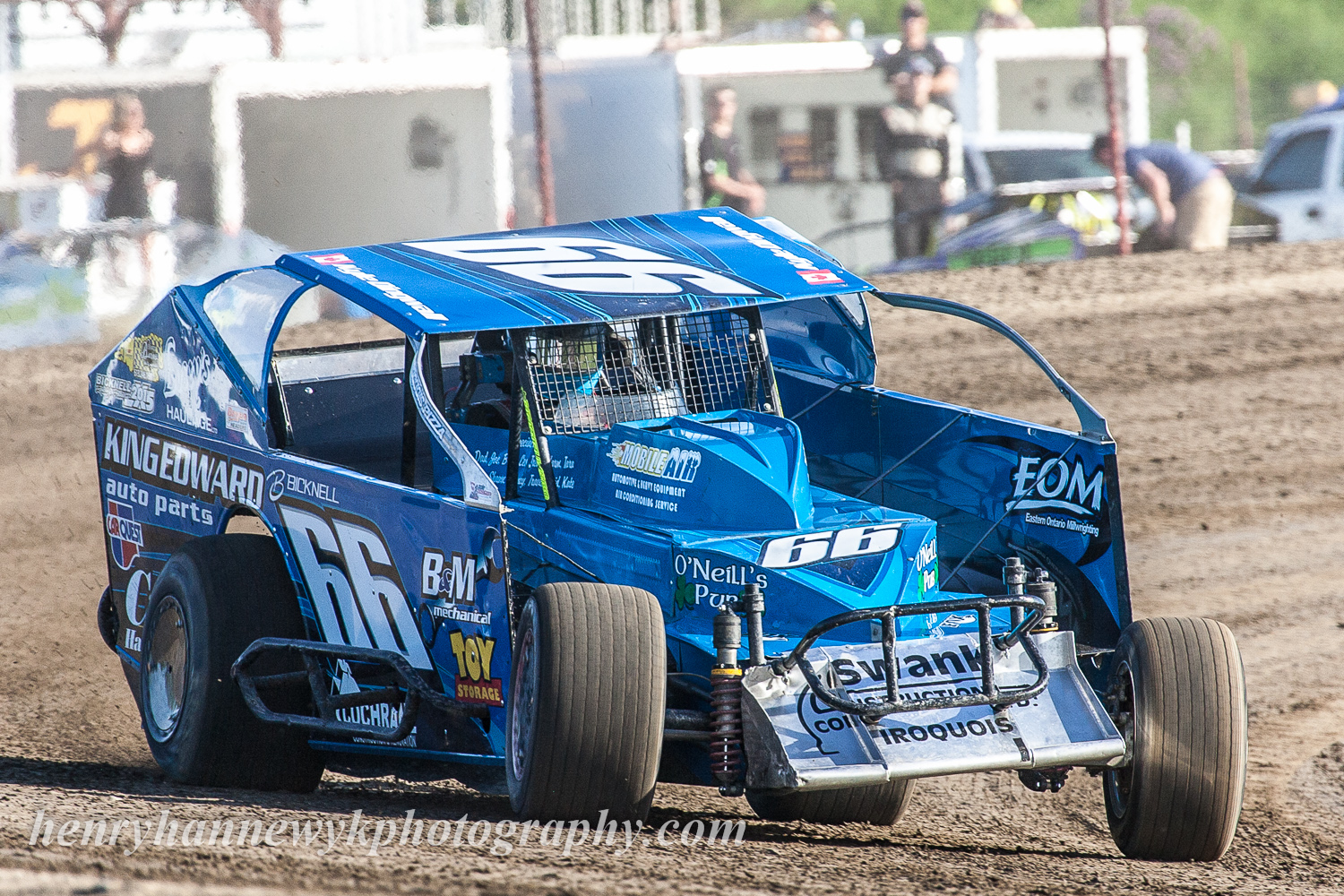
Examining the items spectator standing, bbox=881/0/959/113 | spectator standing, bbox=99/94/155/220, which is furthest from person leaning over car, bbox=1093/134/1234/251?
spectator standing, bbox=99/94/155/220

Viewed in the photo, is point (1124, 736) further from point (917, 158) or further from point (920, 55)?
point (920, 55)

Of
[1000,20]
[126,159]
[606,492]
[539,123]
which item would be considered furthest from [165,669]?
[1000,20]

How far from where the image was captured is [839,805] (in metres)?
5.38

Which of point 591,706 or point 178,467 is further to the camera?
point 178,467

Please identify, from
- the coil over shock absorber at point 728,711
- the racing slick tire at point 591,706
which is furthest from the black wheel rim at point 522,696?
the coil over shock absorber at point 728,711

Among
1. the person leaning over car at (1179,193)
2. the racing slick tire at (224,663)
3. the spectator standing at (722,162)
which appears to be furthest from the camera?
the person leaning over car at (1179,193)

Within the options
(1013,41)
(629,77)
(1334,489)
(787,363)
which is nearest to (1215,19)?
(1013,41)

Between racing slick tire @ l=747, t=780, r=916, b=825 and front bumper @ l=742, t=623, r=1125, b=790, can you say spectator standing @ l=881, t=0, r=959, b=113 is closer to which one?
racing slick tire @ l=747, t=780, r=916, b=825

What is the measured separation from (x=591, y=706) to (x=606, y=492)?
1101mm

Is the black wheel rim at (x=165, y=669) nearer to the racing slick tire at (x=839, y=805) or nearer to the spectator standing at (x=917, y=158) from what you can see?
the racing slick tire at (x=839, y=805)

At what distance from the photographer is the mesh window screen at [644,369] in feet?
18.5

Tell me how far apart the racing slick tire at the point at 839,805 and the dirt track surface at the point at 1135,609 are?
0.08 m

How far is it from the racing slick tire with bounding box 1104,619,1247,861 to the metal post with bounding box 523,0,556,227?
994cm

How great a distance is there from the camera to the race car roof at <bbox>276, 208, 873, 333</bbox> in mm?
5113
